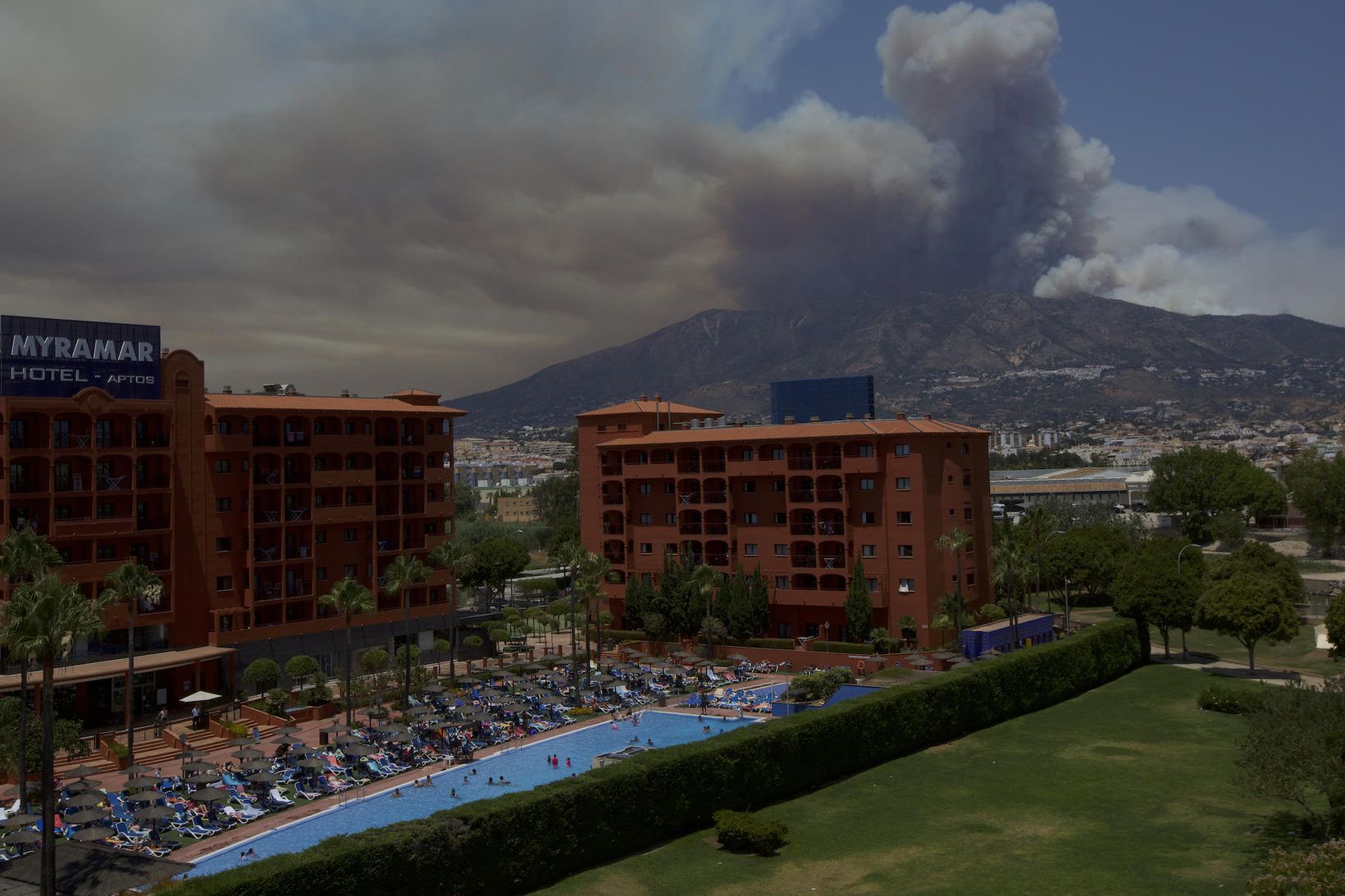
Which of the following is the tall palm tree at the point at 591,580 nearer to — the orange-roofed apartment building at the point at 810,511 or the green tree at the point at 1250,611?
the orange-roofed apartment building at the point at 810,511

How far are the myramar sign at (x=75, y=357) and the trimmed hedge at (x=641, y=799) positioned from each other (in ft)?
154

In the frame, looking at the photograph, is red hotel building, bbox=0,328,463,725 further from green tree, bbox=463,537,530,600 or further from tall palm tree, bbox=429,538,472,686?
green tree, bbox=463,537,530,600

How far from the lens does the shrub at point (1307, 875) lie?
26703 millimetres

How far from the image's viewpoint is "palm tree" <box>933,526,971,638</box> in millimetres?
78562

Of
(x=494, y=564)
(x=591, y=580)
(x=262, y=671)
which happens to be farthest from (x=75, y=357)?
(x=494, y=564)

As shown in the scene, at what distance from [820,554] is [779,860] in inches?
1971

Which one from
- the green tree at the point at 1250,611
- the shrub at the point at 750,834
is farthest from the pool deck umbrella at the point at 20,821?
the green tree at the point at 1250,611

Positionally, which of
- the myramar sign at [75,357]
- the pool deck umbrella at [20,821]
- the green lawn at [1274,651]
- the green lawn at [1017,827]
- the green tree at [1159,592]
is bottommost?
the green lawn at [1017,827]

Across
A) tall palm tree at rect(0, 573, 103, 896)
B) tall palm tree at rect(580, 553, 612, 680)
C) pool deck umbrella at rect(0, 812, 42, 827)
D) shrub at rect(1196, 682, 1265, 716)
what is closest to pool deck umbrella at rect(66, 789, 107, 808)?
pool deck umbrella at rect(0, 812, 42, 827)

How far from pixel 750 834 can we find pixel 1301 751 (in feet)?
65.1

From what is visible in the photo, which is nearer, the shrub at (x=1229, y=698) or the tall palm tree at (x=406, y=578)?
the shrub at (x=1229, y=698)

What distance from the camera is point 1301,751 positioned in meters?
35.8

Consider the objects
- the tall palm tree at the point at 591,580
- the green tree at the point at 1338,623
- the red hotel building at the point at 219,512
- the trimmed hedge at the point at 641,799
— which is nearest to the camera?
the trimmed hedge at the point at 641,799

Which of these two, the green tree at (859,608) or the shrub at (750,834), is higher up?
the green tree at (859,608)
